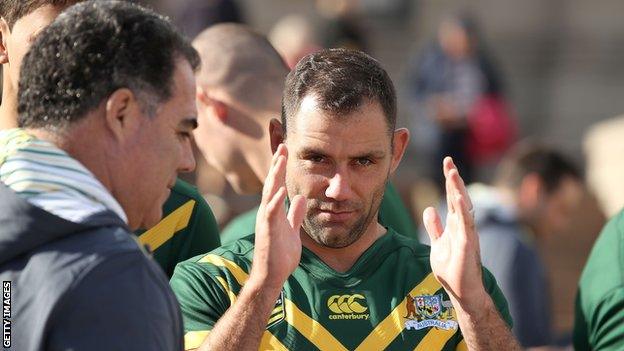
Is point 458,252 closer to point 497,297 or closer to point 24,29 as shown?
point 497,297

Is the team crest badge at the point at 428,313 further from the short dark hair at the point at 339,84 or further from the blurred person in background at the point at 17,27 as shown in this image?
the blurred person in background at the point at 17,27

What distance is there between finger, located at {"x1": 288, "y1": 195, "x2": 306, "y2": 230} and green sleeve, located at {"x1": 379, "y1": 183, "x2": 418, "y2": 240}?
3.89 ft

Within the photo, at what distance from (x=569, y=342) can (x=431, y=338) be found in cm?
446

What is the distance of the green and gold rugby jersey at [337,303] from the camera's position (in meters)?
4.50

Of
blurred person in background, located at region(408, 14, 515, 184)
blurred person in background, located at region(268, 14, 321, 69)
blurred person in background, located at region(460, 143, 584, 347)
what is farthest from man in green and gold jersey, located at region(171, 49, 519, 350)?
blurred person in background, located at region(408, 14, 515, 184)

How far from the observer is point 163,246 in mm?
5094

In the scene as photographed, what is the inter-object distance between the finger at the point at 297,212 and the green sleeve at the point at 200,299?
13.1 inches

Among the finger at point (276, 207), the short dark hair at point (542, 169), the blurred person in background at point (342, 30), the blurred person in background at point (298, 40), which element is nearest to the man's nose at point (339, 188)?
the finger at point (276, 207)

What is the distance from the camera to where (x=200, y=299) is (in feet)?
14.8

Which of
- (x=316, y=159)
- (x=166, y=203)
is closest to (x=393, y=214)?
(x=166, y=203)

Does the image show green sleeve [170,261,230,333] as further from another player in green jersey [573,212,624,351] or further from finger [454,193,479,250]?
another player in green jersey [573,212,624,351]

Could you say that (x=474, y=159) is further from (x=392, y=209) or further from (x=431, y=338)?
(x=431, y=338)

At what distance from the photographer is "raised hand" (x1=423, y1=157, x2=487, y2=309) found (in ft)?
14.3

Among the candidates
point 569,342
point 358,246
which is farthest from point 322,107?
point 569,342
